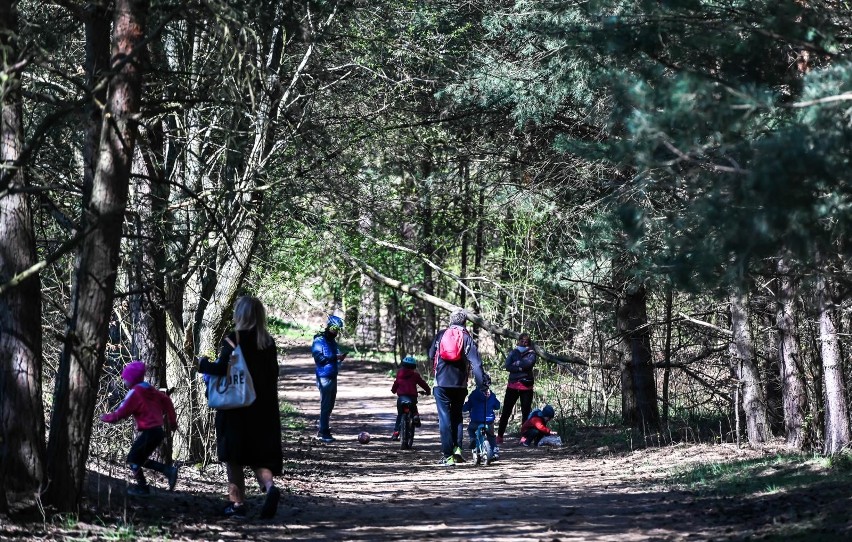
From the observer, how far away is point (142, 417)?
9.60m

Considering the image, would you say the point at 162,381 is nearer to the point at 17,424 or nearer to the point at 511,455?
the point at 17,424

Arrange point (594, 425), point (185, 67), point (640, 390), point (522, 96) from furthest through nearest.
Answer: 1. point (594, 425)
2. point (640, 390)
3. point (522, 96)
4. point (185, 67)

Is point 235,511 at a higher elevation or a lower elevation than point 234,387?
lower

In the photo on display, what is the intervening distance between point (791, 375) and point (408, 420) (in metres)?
6.37

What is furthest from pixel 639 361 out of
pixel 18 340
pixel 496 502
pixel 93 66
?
pixel 18 340

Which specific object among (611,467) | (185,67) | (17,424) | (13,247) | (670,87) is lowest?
(611,467)

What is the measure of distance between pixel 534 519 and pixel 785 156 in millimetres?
4134

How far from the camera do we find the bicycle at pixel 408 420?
16703mm

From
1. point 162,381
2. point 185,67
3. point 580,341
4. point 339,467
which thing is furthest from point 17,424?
point 580,341

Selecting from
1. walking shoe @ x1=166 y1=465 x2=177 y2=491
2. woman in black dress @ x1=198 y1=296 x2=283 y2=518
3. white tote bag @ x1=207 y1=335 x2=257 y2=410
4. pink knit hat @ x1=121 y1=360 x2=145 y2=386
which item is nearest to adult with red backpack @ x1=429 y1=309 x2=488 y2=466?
walking shoe @ x1=166 y1=465 x2=177 y2=491

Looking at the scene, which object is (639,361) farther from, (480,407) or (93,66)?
(93,66)

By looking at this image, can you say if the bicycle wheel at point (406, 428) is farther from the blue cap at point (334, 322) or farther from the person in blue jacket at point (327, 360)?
the blue cap at point (334, 322)

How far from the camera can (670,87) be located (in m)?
6.94

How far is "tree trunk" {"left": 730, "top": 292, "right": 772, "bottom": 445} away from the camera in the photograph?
13.6 meters
